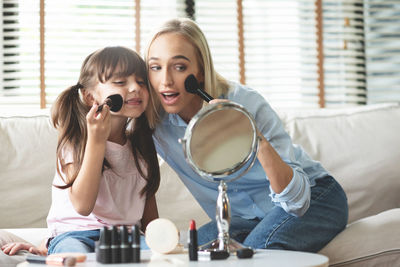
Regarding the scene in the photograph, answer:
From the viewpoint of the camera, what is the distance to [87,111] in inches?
69.7

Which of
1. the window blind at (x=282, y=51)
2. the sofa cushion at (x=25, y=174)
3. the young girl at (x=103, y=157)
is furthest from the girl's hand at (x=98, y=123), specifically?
the window blind at (x=282, y=51)

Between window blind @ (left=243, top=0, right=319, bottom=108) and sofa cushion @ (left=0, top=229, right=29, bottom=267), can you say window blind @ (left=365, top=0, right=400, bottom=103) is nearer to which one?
window blind @ (left=243, top=0, right=319, bottom=108)

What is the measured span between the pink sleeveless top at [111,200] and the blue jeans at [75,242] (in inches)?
3.0

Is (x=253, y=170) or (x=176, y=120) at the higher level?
(x=176, y=120)

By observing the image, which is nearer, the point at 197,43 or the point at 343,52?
the point at 197,43

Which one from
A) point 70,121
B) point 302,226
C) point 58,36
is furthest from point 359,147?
point 58,36

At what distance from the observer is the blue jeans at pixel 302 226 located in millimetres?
1476

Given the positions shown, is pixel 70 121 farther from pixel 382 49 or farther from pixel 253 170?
pixel 382 49

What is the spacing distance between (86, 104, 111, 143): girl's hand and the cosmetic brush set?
0.46 metres

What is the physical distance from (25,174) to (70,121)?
0.46m

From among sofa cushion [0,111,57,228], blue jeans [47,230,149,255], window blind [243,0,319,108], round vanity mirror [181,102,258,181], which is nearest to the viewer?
round vanity mirror [181,102,258,181]

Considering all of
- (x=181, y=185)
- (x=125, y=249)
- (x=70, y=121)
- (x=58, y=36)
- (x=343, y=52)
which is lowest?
(x=181, y=185)

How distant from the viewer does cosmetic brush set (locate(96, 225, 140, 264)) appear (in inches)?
42.3

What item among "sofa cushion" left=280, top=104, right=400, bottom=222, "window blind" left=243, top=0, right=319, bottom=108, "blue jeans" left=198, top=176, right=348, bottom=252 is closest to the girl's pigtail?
"blue jeans" left=198, top=176, right=348, bottom=252
